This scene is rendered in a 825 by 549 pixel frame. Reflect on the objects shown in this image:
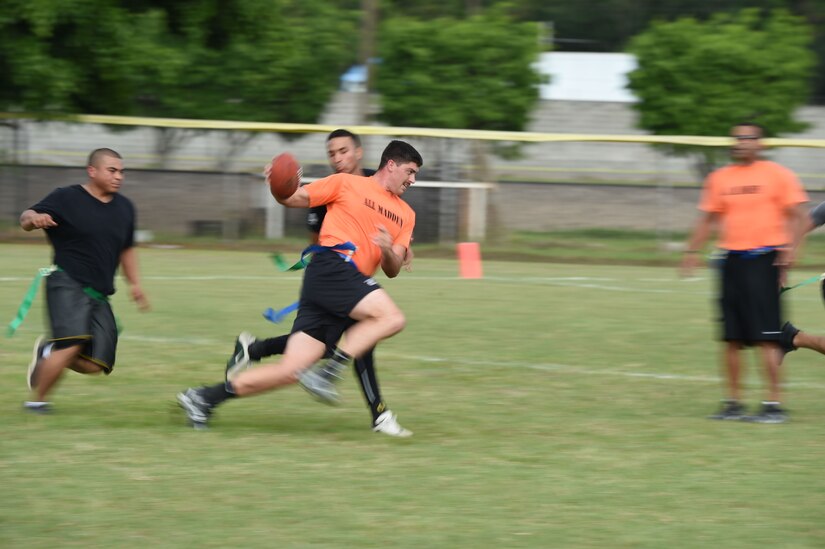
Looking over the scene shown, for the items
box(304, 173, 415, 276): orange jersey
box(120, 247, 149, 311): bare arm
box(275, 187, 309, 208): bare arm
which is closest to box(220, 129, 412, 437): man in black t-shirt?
box(304, 173, 415, 276): orange jersey

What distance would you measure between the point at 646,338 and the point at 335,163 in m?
5.15

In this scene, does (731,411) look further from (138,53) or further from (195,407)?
(138,53)

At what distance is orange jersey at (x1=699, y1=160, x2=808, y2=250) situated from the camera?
7816mm

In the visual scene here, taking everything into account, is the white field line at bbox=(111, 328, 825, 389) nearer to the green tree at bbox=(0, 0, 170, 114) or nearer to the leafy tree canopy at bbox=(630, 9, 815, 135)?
the green tree at bbox=(0, 0, 170, 114)

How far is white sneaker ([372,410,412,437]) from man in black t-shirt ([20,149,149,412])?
1.72m

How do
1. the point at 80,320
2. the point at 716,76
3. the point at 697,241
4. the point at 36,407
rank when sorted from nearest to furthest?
the point at 80,320
the point at 36,407
the point at 697,241
the point at 716,76

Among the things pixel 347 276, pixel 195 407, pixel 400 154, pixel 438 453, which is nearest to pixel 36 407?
pixel 195 407

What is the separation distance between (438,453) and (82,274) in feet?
8.12

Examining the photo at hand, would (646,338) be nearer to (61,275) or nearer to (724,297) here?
(724,297)

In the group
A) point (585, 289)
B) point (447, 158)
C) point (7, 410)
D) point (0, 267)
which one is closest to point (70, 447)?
point (7, 410)

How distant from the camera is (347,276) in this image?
692 centimetres

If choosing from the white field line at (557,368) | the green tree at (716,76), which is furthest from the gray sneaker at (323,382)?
the green tree at (716,76)

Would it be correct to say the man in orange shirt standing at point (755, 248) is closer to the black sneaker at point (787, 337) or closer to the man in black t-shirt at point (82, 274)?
the black sneaker at point (787, 337)

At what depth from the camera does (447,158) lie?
22.7m
